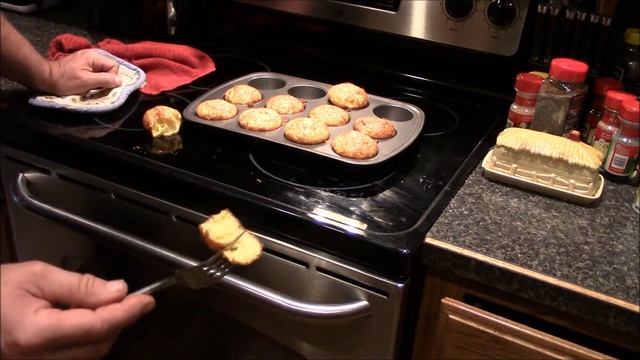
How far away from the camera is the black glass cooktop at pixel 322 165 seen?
83cm

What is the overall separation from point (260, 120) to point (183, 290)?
0.30 meters

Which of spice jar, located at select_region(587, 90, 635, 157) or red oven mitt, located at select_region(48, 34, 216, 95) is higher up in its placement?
spice jar, located at select_region(587, 90, 635, 157)

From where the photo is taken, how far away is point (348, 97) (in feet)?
3.47

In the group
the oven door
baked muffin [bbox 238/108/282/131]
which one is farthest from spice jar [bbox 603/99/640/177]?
baked muffin [bbox 238/108/282/131]

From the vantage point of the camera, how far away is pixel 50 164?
3.36 ft

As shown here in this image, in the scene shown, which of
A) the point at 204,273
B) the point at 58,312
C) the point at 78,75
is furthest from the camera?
the point at 78,75

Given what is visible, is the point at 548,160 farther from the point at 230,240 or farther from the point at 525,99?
the point at 230,240

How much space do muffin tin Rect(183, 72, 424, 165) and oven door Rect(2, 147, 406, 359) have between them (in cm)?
16

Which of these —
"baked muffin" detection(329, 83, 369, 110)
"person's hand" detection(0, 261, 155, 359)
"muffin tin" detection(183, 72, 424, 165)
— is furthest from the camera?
"baked muffin" detection(329, 83, 369, 110)

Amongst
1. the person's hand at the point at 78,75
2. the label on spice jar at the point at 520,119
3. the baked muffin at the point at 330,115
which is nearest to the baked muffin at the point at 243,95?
the baked muffin at the point at 330,115

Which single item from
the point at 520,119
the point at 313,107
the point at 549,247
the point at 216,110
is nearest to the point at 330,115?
the point at 313,107

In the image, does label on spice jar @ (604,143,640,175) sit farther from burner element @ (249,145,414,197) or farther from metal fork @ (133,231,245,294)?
metal fork @ (133,231,245,294)

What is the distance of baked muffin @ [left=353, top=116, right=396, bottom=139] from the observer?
970mm

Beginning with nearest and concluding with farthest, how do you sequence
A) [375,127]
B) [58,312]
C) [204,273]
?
[58,312] < [204,273] < [375,127]
